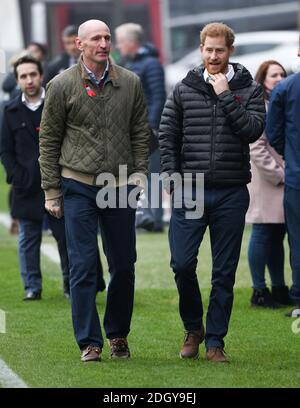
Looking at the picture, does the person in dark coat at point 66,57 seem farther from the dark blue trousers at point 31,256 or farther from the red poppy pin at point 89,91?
the red poppy pin at point 89,91

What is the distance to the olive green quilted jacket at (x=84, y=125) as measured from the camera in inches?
335

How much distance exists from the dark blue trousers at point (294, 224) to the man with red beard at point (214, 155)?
54.9 inches

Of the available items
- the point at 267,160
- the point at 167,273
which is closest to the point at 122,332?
the point at 267,160

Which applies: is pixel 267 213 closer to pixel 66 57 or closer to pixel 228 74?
pixel 228 74

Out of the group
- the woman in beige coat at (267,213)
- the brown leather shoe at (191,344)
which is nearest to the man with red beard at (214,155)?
the brown leather shoe at (191,344)

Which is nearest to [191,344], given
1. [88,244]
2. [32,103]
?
[88,244]

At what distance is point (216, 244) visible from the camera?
8609 mm

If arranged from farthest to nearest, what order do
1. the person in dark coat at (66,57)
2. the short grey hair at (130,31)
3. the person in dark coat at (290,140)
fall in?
the person in dark coat at (66,57)
the short grey hair at (130,31)
the person in dark coat at (290,140)

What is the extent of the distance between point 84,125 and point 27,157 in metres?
3.17

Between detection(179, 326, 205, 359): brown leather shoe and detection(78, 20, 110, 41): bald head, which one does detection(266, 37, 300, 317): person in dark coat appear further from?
detection(78, 20, 110, 41): bald head

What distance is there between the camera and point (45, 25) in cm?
2938

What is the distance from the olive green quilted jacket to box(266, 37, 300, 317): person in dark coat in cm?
170

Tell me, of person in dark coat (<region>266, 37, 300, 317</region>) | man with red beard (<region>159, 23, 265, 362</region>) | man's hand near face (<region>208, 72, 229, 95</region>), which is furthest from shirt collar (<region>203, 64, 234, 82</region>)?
person in dark coat (<region>266, 37, 300, 317</region>)
